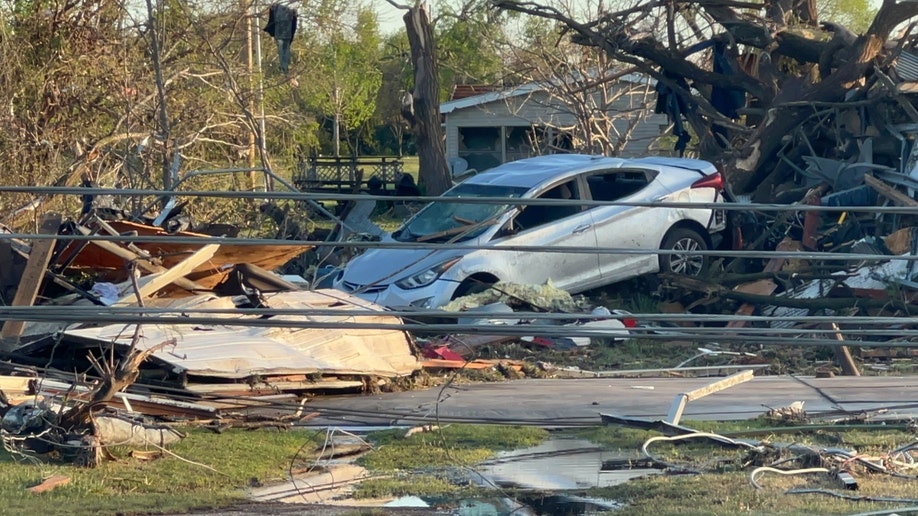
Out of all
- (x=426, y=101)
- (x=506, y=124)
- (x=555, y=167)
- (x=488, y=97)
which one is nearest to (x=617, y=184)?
(x=555, y=167)

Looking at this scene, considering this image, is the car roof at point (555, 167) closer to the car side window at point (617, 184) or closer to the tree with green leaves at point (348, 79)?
the car side window at point (617, 184)

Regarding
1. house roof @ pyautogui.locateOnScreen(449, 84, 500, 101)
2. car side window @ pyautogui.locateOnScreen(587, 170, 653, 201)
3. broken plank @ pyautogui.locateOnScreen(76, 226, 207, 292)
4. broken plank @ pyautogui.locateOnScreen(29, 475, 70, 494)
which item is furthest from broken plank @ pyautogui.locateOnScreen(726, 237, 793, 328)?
house roof @ pyautogui.locateOnScreen(449, 84, 500, 101)

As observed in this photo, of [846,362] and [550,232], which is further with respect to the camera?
[550,232]

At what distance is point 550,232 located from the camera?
12.7 meters

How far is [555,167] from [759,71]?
6.00 meters

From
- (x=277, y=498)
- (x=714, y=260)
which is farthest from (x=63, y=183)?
(x=277, y=498)

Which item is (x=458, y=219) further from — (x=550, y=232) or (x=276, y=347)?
(x=276, y=347)

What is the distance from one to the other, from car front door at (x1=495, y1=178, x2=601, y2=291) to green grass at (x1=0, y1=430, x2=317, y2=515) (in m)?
5.49

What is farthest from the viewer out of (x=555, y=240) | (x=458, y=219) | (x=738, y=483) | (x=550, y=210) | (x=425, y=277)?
(x=550, y=210)

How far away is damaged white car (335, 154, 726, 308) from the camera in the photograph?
12.2m

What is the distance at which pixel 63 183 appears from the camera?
54.9ft

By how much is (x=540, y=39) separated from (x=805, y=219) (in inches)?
461

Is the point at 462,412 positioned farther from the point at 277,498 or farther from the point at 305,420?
the point at 277,498

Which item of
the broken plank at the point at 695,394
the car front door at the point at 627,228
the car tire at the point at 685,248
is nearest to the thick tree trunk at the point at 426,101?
the car front door at the point at 627,228
